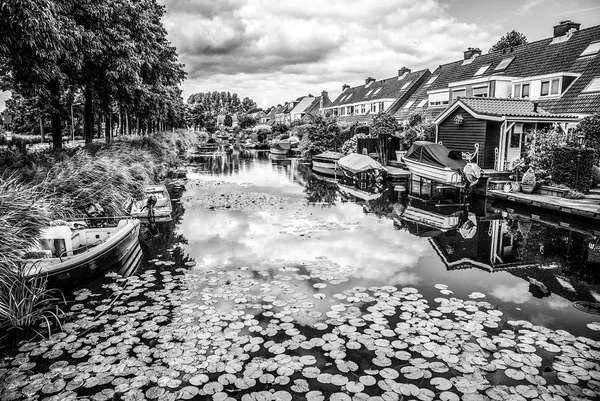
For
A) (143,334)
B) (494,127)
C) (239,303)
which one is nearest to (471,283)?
(239,303)

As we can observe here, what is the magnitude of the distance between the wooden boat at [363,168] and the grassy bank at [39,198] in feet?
44.4

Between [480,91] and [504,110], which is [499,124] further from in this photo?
[480,91]

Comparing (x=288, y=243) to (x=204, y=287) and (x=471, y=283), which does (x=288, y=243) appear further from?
(x=471, y=283)

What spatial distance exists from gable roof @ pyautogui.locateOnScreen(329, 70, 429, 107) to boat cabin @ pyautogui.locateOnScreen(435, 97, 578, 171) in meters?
25.1

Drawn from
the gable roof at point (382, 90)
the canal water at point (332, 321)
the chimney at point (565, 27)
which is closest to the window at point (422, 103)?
the gable roof at point (382, 90)

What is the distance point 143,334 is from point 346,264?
508 centimetres

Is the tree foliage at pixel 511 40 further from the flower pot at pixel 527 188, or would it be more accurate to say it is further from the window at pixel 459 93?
the flower pot at pixel 527 188

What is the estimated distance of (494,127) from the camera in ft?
74.7

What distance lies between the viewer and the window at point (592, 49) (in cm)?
2614

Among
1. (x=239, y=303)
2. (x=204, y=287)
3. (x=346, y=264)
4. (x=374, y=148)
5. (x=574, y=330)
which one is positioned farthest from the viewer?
(x=374, y=148)

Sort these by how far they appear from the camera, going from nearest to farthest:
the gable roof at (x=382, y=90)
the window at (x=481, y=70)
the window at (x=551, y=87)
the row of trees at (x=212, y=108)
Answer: the window at (x=551, y=87)
the window at (x=481, y=70)
the gable roof at (x=382, y=90)
the row of trees at (x=212, y=108)

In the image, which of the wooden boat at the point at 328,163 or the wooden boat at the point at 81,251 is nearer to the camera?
the wooden boat at the point at 81,251

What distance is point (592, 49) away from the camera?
86.8 ft

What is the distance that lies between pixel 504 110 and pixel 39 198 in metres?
22.5
